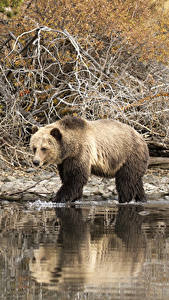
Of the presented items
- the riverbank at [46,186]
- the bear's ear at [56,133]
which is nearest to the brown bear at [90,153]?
the bear's ear at [56,133]

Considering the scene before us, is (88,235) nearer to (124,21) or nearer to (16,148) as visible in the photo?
(16,148)

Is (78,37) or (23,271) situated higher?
(78,37)

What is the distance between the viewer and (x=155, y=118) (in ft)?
42.9

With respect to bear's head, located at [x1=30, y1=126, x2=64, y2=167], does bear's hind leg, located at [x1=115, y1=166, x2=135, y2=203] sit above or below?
below

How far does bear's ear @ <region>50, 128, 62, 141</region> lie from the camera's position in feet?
31.5

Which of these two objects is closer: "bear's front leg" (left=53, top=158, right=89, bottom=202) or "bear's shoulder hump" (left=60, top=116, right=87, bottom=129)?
"bear's front leg" (left=53, top=158, right=89, bottom=202)

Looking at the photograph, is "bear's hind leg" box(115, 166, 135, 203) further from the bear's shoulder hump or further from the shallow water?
the shallow water

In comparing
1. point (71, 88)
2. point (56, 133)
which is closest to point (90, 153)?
point (56, 133)

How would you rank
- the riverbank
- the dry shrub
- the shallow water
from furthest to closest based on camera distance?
the dry shrub → the riverbank → the shallow water

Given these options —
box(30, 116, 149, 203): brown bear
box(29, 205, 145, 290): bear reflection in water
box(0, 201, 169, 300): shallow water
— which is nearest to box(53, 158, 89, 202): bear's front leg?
box(30, 116, 149, 203): brown bear

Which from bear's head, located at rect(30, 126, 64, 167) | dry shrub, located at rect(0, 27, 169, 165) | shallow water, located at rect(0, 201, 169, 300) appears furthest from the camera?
dry shrub, located at rect(0, 27, 169, 165)

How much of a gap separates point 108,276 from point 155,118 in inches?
367

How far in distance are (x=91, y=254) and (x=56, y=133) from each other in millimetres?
4876

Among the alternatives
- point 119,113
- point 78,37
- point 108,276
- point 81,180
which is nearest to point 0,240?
point 108,276
